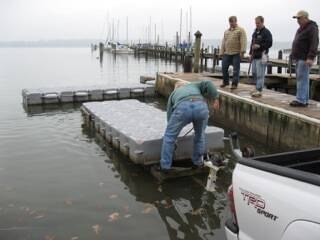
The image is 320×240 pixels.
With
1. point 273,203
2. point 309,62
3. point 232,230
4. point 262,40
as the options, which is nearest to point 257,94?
point 262,40

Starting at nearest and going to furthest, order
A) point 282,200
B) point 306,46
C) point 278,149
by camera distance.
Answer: point 282,200 < point 306,46 < point 278,149

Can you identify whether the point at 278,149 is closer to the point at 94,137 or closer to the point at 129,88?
the point at 94,137

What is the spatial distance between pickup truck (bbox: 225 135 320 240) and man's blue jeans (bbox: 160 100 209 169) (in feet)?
9.29

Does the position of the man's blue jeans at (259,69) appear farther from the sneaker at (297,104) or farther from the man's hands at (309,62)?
the man's hands at (309,62)

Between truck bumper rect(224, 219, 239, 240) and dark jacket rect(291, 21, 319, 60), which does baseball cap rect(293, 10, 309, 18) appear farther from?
truck bumper rect(224, 219, 239, 240)

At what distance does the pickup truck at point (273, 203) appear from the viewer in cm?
226

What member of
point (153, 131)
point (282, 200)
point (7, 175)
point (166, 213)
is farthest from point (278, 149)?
point (282, 200)

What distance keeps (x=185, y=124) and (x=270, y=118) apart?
11.7 ft

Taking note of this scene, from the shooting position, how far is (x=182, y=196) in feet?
20.0

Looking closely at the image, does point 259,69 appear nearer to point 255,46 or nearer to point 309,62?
point 255,46

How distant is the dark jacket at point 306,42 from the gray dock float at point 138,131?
246 cm

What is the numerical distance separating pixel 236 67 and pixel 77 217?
741 cm

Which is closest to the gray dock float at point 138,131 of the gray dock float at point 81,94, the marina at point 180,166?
the marina at point 180,166

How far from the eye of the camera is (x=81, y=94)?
1520 centimetres
